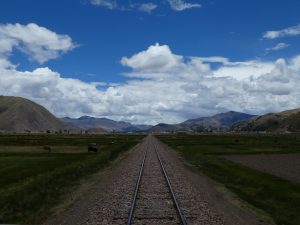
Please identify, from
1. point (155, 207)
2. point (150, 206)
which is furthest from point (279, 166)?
point (155, 207)

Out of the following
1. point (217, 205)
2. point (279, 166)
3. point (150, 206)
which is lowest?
point (217, 205)

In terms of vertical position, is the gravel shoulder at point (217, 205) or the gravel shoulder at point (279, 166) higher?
the gravel shoulder at point (279, 166)

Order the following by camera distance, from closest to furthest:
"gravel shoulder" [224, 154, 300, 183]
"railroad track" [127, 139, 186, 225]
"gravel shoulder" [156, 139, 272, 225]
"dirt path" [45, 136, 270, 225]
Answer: "railroad track" [127, 139, 186, 225], "dirt path" [45, 136, 270, 225], "gravel shoulder" [156, 139, 272, 225], "gravel shoulder" [224, 154, 300, 183]

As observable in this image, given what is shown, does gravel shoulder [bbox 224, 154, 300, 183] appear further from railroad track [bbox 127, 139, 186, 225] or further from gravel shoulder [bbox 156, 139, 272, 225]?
railroad track [bbox 127, 139, 186, 225]

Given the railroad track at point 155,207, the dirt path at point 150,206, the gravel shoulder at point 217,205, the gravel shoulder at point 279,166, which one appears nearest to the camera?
the railroad track at point 155,207

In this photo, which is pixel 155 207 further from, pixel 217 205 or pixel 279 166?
pixel 279 166

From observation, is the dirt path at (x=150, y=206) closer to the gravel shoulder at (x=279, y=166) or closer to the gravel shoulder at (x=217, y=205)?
the gravel shoulder at (x=217, y=205)

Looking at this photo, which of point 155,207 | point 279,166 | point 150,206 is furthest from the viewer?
point 279,166

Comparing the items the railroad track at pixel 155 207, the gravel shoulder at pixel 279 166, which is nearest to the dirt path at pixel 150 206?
the railroad track at pixel 155 207

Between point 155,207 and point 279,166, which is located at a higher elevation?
point 279,166

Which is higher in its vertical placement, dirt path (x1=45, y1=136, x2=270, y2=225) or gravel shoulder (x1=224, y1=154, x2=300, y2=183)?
gravel shoulder (x1=224, y1=154, x2=300, y2=183)

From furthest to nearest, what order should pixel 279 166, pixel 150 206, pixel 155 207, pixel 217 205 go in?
1. pixel 279 166
2. pixel 217 205
3. pixel 150 206
4. pixel 155 207

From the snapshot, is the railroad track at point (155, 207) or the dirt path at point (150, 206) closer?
the railroad track at point (155, 207)

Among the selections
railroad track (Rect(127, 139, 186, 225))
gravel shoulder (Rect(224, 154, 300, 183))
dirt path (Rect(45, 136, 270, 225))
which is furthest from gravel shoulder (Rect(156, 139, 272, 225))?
gravel shoulder (Rect(224, 154, 300, 183))
